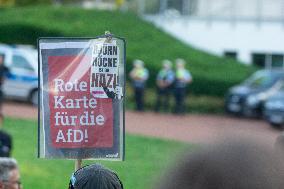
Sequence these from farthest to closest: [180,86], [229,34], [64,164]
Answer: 1. [229,34]
2. [180,86]
3. [64,164]

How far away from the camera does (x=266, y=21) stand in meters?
36.2

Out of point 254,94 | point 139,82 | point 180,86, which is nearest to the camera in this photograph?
point 254,94

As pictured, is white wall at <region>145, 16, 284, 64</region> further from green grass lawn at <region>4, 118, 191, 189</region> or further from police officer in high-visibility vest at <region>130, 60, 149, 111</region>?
green grass lawn at <region>4, 118, 191, 189</region>

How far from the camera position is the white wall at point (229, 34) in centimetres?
3603

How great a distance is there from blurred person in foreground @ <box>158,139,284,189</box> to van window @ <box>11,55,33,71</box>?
25058 mm

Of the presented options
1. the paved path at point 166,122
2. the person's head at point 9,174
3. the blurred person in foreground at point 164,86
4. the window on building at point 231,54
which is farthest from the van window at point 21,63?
the person's head at point 9,174

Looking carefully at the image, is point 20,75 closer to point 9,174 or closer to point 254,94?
point 254,94

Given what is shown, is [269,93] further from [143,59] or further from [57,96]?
[57,96]

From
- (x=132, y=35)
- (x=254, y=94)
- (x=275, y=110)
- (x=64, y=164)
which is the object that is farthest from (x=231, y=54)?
(x=64, y=164)

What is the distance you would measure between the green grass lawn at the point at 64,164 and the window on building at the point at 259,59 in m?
16.3

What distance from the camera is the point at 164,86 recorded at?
2833 centimetres

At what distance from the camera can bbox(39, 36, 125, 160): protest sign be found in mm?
4660

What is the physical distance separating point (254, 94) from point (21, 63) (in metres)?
6.98

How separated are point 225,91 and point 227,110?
221 centimetres
